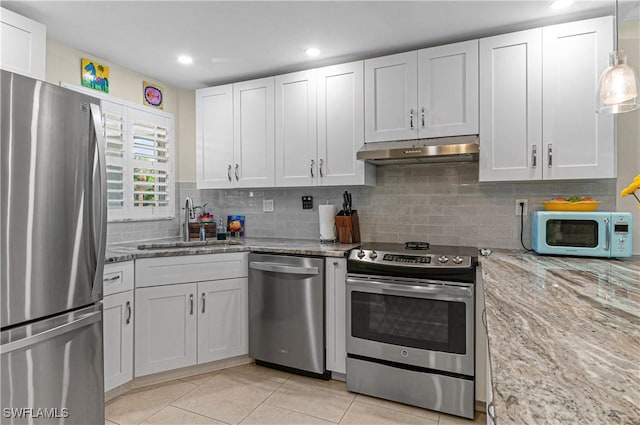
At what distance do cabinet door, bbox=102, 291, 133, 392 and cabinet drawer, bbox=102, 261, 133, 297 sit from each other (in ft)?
0.13

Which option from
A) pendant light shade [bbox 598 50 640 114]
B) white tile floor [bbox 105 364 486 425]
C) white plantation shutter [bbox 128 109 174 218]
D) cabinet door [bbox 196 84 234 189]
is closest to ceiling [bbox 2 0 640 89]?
cabinet door [bbox 196 84 234 189]

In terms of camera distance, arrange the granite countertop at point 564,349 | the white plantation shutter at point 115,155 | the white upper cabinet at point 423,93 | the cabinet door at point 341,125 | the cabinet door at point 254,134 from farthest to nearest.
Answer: the cabinet door at point 254,134 → the white plantation shutter at point 115,155 → the cabinet door at point 341,125 → the white upper cabinet at point 423,93 → the granite countertop at point 564,349

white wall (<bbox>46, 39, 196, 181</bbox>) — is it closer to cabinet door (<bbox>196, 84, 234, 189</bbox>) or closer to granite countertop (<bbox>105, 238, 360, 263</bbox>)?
cabinet door (<bbox>196, 84, 234, 189</bbox>)

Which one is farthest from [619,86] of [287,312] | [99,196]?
[99,196]

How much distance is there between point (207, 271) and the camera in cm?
271

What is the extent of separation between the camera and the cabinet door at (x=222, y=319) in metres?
2.70

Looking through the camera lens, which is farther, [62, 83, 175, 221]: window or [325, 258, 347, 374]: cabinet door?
[62, 83, 175, 221]: window

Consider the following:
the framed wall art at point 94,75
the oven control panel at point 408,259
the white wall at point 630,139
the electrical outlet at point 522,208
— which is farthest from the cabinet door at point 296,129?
the white wall at point 630,139

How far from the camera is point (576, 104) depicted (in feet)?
7.29

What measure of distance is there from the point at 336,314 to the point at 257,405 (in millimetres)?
780

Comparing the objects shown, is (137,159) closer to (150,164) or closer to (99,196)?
(150,164)

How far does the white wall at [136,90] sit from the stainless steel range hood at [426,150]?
1.95 meters

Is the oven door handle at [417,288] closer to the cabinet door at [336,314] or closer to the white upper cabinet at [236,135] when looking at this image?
the cabinet door at [336,314]

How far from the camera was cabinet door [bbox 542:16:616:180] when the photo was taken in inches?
84.8
